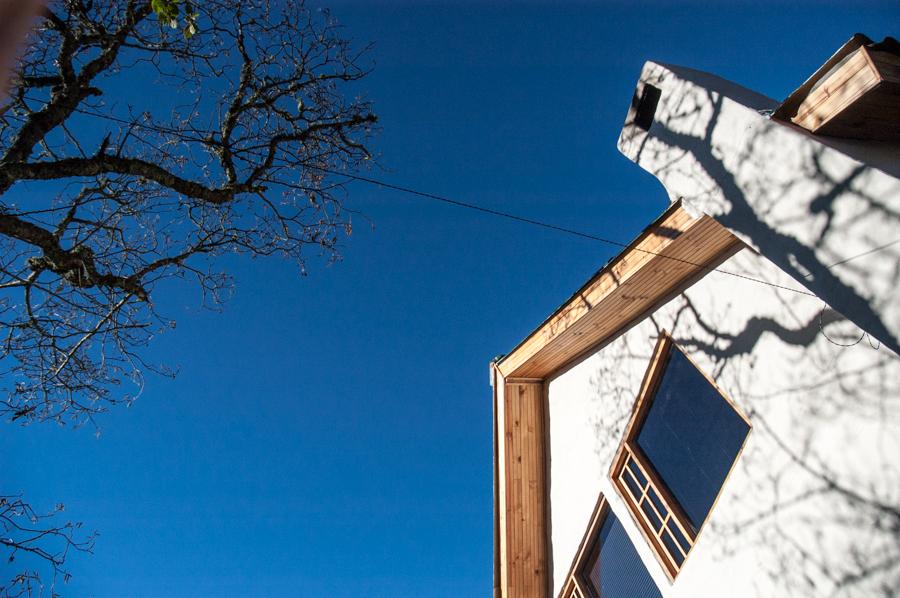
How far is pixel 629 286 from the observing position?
5.87 meters

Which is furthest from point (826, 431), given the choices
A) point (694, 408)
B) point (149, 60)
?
point (149, 60)

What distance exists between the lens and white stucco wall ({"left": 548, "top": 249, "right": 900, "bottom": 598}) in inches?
125

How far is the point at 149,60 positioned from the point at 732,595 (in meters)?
6.86

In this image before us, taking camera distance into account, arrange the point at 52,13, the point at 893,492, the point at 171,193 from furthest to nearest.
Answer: the point at 171,193 < the point at 52,13 < the point at 893,492

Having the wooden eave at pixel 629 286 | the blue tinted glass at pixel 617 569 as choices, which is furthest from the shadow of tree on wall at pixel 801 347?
the blue tinted glass at pixel 617 569

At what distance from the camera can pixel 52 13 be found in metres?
3.90

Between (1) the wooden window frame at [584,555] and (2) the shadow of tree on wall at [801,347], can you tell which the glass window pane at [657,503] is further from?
(1) the wooden window frame at [584,555]

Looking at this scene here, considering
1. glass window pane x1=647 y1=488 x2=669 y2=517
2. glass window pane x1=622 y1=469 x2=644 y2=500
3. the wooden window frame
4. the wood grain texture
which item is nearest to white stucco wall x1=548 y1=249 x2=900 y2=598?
glass window pane x1=622 y1=469 x2=644 y2=500

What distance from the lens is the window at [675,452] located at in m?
4.74

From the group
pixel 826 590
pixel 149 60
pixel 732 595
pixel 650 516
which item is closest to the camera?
pixel 826 590

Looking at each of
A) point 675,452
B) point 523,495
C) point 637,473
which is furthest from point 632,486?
point 523,495

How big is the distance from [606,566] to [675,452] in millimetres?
2039

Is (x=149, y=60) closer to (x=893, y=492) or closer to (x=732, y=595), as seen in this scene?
(x=893, y=492)

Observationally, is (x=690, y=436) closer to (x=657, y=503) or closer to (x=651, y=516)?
(x=657, y=503)
